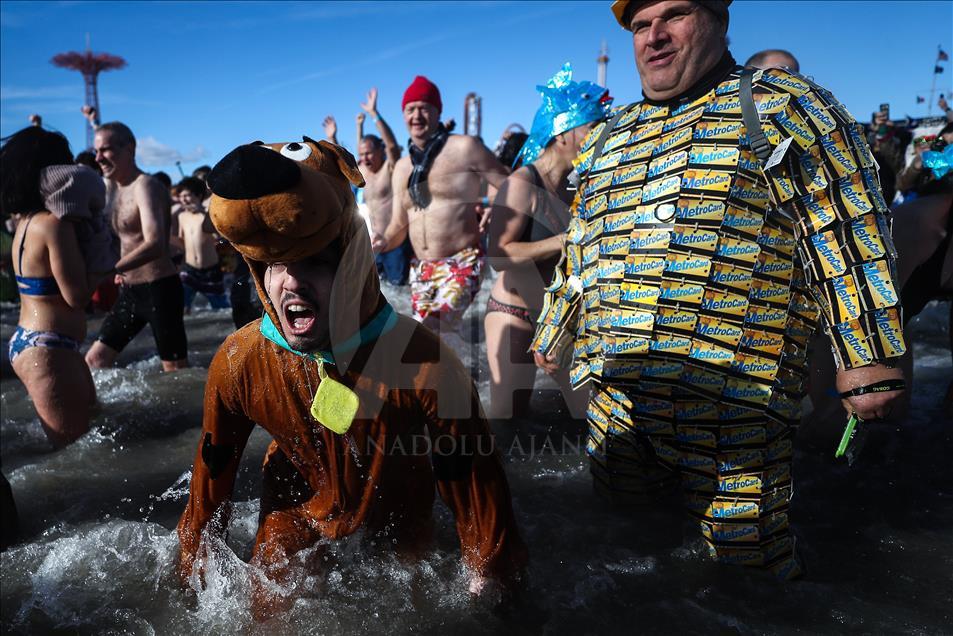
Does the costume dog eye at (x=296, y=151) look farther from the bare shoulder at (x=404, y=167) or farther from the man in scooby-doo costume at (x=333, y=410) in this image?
the bare shoulder at (x=404, y=167)

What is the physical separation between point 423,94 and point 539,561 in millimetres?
3968

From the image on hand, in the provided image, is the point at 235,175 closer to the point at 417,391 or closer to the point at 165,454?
the point at 417,391

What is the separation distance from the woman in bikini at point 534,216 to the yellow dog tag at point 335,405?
5.98 ft

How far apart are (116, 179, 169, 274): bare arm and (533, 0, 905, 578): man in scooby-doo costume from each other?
335 cm

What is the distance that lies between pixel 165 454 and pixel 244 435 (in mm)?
2498

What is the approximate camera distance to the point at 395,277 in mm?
7762

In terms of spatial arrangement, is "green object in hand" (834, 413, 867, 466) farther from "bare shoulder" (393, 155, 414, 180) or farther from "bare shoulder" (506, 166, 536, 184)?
"bare shoulder" (393, 155, 414, 180)

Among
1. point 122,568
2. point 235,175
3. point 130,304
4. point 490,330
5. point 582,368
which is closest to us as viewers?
point 235,175

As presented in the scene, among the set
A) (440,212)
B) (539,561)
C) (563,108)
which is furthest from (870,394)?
(440,212)

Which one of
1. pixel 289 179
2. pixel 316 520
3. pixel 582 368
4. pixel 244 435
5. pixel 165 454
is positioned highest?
pixel 289 179

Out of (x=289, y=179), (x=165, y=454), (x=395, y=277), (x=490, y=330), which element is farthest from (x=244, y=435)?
(x=395, y=277)

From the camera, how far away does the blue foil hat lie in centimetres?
342

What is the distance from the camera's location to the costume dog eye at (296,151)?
1.46 metres

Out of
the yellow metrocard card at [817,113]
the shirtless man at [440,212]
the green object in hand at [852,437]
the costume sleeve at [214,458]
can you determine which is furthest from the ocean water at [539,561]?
the yellow metrocard card at [817,113]
